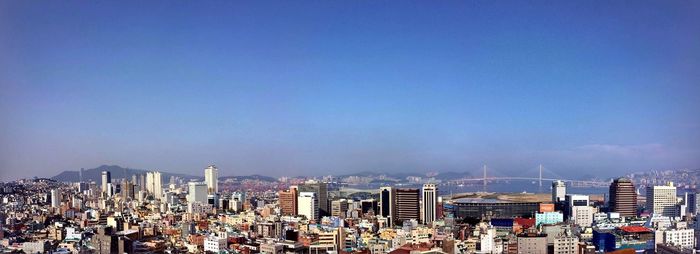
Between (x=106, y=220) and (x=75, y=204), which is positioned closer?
(x=106, y=220)

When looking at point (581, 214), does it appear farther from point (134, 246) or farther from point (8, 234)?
point (8, 234)

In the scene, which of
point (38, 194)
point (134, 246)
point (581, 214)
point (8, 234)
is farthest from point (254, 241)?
point (581, 214)

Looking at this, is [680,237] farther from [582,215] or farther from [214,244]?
[214,244]

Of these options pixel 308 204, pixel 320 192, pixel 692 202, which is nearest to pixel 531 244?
pixel 692 202

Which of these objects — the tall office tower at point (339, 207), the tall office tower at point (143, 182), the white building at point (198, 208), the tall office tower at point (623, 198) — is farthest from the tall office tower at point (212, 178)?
the tall office tower at point (623, 198)

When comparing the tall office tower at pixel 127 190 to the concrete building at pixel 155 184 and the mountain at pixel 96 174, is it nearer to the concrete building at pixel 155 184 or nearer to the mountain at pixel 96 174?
the concrete building at pixel 155 184

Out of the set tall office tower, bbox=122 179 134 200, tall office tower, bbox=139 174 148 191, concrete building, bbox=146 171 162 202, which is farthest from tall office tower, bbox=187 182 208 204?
tall office tower, bbox=122 179 134 200
